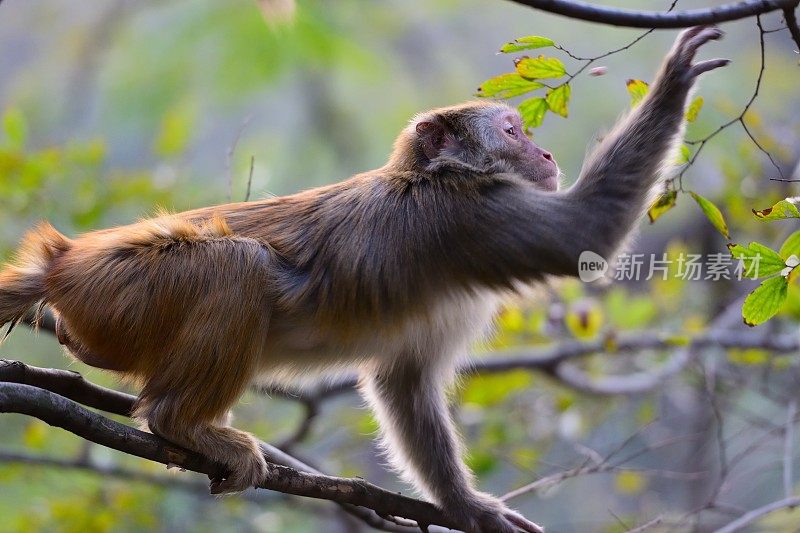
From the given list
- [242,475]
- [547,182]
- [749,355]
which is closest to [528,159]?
[547,182]

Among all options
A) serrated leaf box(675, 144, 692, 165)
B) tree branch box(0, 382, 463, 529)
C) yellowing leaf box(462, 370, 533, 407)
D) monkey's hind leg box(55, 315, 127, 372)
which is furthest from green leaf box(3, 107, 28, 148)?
serrated leaf box(675, 144, 692, 165)

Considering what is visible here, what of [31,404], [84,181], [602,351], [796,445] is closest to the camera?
[31,404]

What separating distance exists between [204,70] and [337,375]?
931cm

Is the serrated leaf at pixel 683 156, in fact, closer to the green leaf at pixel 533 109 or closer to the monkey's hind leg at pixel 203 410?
the green leaf at pixel 533 109

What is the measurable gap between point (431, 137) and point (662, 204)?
4.54ft

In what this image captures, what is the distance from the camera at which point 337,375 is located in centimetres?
541

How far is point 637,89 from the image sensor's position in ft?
15.2

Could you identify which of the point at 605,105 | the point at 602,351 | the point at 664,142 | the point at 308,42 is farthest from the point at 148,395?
the point at 605,105

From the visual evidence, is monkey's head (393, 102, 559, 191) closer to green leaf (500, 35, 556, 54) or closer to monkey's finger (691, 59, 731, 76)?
monkey's finger (691, 59, 731, 76)

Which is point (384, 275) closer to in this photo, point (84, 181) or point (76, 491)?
point (84, 181)

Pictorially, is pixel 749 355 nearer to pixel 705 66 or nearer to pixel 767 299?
pixel 705 66

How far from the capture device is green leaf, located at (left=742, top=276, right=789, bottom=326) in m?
3.57

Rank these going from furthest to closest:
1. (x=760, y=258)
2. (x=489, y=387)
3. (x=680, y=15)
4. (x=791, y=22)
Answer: (x=489, y=387) → (x=760, y=258) → (x=791, y=22) → (x=680, y=15)

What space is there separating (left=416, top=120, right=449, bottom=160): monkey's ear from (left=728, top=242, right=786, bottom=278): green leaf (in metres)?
2.04
